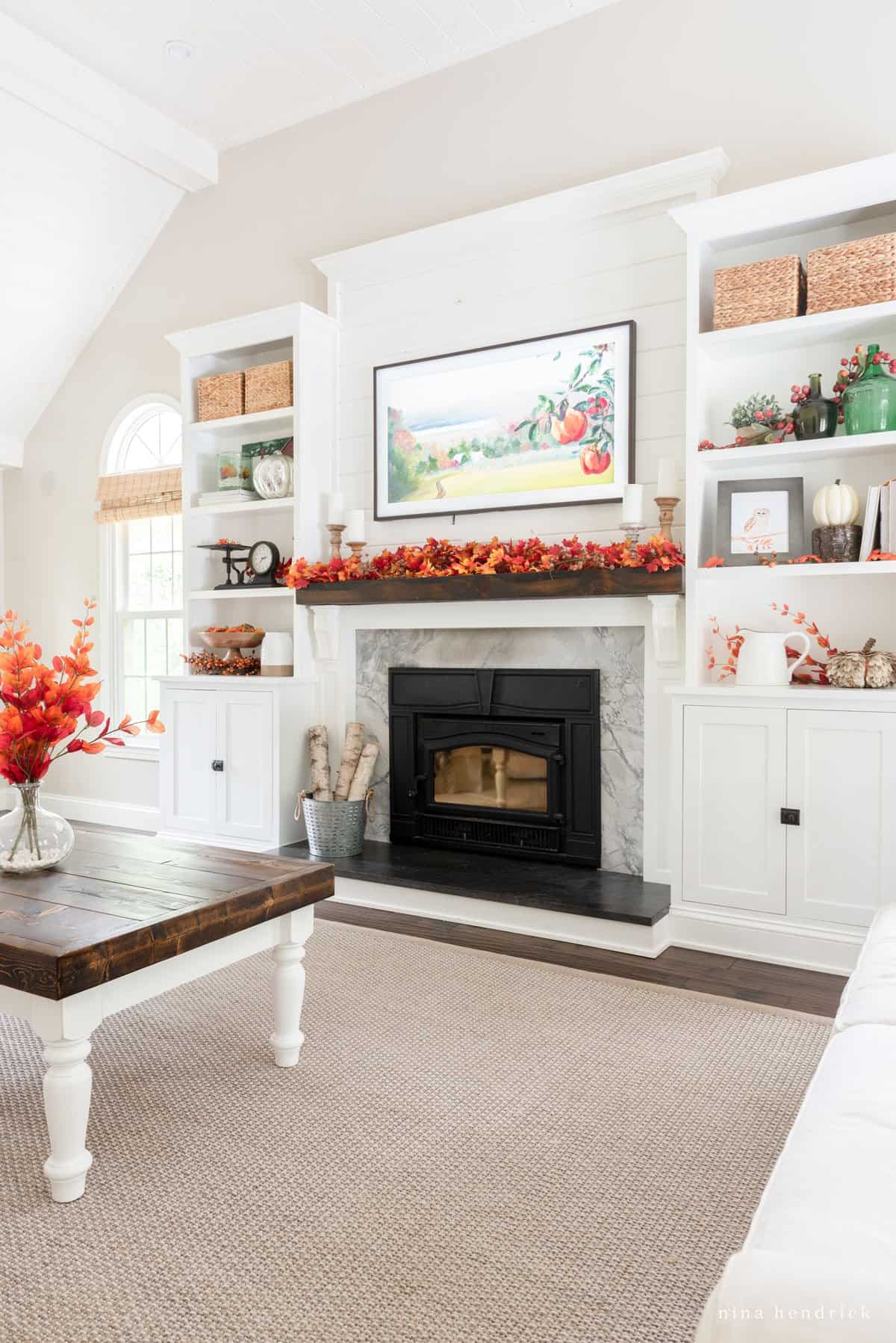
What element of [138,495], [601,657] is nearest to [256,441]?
[138,495]

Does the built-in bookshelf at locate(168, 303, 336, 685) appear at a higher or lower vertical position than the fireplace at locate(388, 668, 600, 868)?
higher

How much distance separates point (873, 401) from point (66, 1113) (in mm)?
3007

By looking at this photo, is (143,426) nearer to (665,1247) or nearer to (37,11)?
(37,11)

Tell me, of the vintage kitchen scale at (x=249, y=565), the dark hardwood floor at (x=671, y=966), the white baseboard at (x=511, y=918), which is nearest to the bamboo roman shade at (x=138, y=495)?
the vintage kitchen scale at (x=249, y=565)

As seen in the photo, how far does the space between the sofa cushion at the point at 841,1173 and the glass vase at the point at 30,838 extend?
6.06 feet

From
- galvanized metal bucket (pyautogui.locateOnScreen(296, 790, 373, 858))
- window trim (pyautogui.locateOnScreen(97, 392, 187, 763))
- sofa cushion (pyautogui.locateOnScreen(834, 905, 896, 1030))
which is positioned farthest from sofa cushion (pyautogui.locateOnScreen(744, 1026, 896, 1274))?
window trim (pyautogui.locateOnScreen(97, 392, 187, 763))

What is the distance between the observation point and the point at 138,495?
5.48m

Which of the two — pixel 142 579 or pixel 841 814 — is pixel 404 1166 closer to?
pixel 841 814

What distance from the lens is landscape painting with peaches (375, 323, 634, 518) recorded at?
3.81 metres

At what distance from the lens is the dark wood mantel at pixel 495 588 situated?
3.48 meters

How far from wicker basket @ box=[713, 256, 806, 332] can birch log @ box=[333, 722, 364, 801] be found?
2.27 meters

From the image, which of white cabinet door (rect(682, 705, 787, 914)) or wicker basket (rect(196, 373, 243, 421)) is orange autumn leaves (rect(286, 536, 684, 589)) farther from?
wicker basket (rect(196, 373, 243, 421))

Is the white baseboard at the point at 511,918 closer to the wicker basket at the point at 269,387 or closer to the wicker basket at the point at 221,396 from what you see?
the wicker basket at the point at 269,387

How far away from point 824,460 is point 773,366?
0.41 metres
